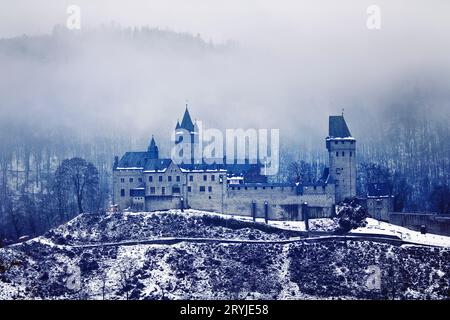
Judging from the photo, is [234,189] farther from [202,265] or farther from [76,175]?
[76,175]

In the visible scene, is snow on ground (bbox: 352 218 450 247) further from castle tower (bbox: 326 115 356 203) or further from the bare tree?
the bare tree

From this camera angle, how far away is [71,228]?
49281 mm

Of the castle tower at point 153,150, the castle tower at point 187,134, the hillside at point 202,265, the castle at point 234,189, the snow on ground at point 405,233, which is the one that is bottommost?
the hillside at point 202,265

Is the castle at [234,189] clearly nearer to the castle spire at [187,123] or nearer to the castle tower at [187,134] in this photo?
the castle tower at [187,134]

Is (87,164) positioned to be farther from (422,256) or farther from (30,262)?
(422,256)

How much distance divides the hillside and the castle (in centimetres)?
208

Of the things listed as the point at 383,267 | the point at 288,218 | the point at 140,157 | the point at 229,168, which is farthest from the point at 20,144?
the point at 383,267

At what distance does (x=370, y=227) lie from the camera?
49.0 metres

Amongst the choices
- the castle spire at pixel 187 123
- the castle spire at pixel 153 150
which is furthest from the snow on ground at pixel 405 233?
the castle spire at pixel 153 150

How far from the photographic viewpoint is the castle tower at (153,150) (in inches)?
2118

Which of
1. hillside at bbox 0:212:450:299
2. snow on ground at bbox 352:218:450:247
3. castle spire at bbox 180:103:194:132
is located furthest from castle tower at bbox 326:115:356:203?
castle spire at bbox 180:103:194:132

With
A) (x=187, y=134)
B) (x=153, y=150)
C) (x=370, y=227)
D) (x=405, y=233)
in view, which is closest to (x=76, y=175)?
(x=153, y=150)

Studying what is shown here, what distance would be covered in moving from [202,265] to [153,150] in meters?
11.4

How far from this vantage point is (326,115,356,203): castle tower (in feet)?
169
